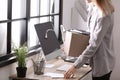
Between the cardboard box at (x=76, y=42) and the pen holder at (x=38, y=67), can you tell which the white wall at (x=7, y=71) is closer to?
the pen holder at (x=38, y=67)

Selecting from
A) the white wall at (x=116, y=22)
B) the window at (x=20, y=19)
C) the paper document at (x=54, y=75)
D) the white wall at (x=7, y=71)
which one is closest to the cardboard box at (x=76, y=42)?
the paper document at (x=54, y=75)

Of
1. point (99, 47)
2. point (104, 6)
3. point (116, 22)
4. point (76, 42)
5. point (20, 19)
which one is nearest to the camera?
point (104, 6)

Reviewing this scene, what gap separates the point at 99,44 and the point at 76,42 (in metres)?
0.34

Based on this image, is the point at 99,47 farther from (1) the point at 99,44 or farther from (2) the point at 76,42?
(2) the point at 76,42

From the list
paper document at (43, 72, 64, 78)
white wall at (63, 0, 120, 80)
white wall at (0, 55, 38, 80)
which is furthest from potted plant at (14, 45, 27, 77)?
white wall at (63, 0, 120, 80)

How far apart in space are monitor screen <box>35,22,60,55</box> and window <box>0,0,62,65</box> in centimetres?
22

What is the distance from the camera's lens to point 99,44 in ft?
9.21

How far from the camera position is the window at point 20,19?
116 inches

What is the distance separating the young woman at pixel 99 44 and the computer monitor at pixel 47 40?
472 mm

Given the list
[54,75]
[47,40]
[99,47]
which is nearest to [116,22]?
[47,40]

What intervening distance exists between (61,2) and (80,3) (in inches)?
11.5

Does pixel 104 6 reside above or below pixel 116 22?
above

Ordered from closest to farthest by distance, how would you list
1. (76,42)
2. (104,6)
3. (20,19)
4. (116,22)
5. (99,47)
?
(104,6)
(99,47)
(76,42)
(20,19)
(116,22)

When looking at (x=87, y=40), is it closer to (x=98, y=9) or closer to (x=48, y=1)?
(x=98, y=9)
